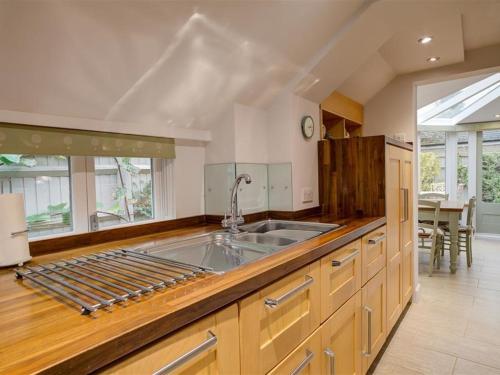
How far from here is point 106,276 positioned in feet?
3.09

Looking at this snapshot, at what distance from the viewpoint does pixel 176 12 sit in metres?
1.28

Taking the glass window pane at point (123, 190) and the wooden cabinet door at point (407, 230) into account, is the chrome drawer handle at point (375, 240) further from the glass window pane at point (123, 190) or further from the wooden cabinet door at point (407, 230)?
the glass window pane at point (123, 190)

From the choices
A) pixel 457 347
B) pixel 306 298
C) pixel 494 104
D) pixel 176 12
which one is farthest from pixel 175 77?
pixel 494 104

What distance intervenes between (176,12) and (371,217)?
5.51ft

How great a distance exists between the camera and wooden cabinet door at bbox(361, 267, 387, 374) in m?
1.74

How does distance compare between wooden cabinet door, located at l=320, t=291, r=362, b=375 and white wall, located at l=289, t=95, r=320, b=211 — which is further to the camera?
white wall, located at l=289, t=95, r=320, b=211

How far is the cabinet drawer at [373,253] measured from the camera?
5.77ft

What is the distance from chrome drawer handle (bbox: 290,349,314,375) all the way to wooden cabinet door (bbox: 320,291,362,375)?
0.12m

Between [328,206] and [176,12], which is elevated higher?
[176,12]

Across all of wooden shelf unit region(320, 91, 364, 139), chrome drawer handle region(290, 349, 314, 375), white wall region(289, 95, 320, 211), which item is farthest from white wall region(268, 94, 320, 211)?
chrome drawer handle region(290, 349, 314, 375)

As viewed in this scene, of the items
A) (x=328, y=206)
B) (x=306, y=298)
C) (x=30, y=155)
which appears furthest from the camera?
(x=328, y=206)

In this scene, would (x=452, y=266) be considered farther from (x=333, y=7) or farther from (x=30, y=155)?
(x=30, y=155)

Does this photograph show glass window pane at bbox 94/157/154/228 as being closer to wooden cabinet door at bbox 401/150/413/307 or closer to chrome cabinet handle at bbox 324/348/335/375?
chrome cabinet handle at bbox 324/348/335/375

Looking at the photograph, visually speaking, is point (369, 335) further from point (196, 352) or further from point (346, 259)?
point (196, 352)
